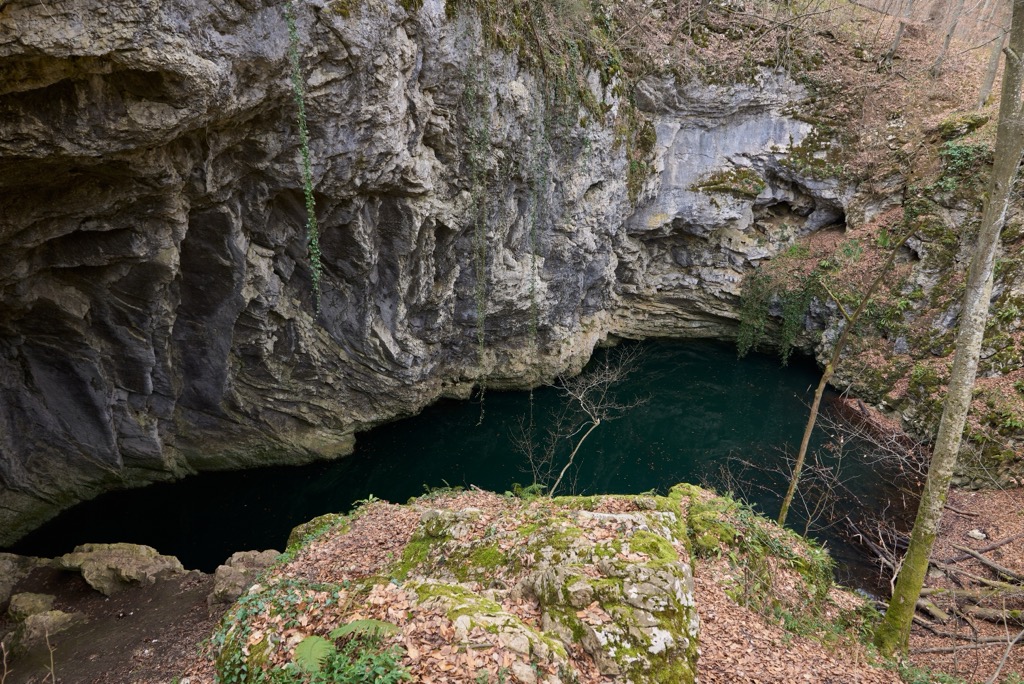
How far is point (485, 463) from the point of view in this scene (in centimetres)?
1454

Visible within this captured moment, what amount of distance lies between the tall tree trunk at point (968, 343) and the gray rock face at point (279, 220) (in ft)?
23.9

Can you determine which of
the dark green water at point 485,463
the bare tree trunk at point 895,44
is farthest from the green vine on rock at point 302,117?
the bare tree trunk at point 895,44

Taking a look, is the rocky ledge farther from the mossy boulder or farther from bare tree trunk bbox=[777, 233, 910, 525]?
bare tree trunk bbox=[777, 233, 910, 525]

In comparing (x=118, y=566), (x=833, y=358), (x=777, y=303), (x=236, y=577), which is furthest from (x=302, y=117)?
(x=777, y=303)

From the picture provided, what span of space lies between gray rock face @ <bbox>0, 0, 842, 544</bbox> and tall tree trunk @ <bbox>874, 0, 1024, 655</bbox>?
Result: 23.9 ft

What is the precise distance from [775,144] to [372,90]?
1553 centimetres

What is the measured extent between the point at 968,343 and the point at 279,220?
10238 mm

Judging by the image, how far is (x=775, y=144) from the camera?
707 inches

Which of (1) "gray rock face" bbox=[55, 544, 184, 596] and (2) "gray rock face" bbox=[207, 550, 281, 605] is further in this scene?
(1) "gray rock face" bbox=[55, 544, 184, 596]

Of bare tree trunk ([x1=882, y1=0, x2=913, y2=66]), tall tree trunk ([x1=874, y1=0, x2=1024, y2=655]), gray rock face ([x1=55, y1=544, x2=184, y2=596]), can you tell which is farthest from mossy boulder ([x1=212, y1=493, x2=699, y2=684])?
bare tree trunk ([x1=882, y1=0, x2=913, y2=66])

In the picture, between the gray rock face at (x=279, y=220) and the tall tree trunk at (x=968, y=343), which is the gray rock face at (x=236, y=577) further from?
the tall tree trunk at (x=968, y=343)

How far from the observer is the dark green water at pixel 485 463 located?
37.1ft

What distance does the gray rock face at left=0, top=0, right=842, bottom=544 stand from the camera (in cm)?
569

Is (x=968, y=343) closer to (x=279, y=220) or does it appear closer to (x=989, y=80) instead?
(x=279, y=220)
